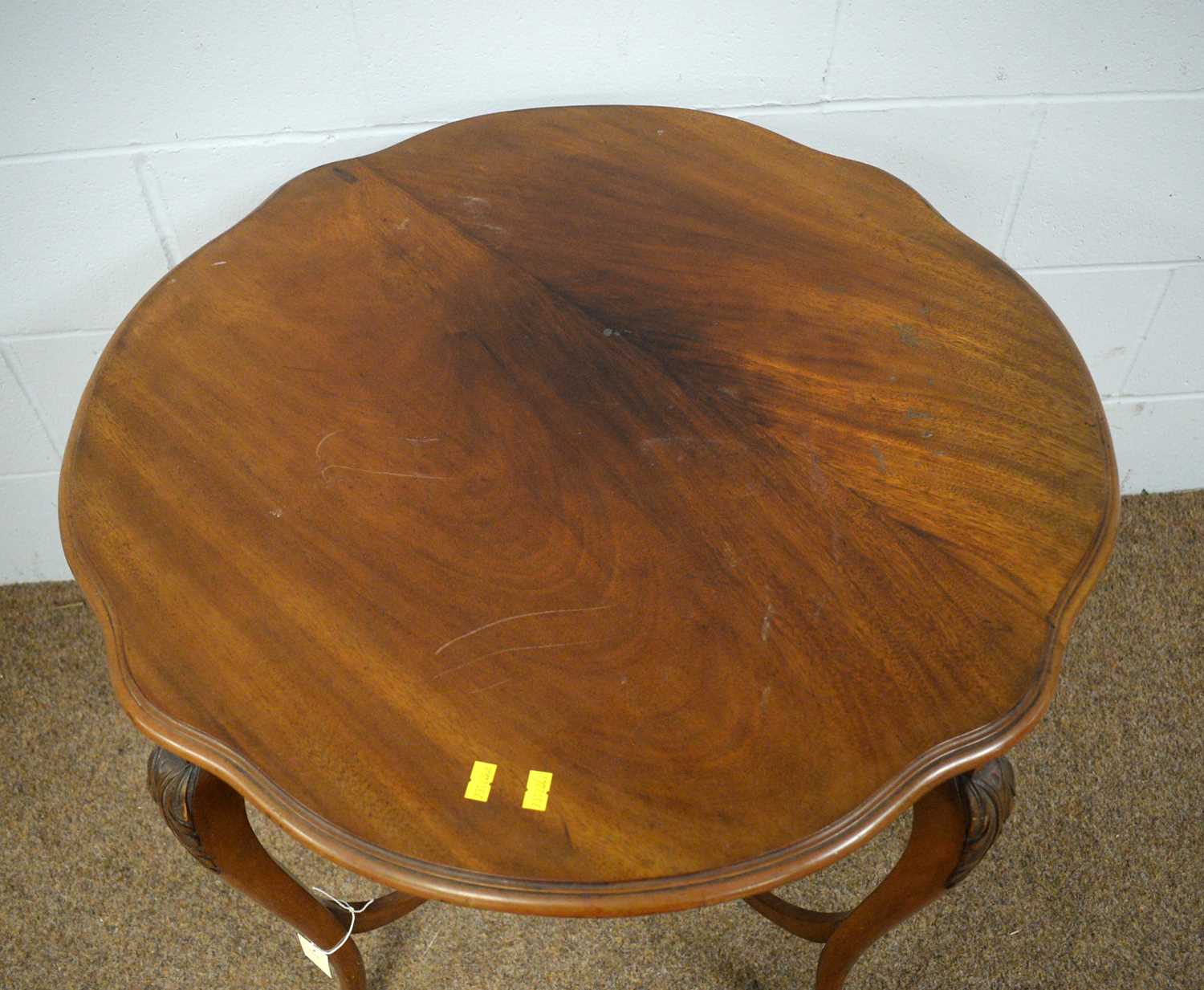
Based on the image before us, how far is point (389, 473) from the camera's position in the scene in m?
0.82

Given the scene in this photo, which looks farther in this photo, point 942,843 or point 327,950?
point 327,950

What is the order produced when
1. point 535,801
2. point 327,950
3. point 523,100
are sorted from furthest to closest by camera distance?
1. point 523,100
2. point 327,950
3. point 535,801

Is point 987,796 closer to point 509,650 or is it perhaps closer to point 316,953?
point 509,650

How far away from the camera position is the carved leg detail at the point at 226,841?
0.75 m

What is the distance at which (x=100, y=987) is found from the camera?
1198mm

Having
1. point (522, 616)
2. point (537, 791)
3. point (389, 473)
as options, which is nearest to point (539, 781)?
point (537, 791)

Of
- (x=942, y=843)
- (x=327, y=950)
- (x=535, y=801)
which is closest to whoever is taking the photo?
(x=535, y=801)

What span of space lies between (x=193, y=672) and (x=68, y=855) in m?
0.81

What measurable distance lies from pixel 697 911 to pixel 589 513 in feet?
2.22

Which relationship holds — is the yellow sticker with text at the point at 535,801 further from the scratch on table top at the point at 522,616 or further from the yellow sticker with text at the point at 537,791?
the scratch on table top at the point at 522,616

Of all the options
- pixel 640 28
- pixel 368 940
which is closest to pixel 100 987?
pixel 368 940

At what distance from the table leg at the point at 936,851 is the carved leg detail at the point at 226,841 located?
497 millimetres

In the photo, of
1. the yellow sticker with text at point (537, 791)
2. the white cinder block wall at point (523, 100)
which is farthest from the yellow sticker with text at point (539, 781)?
the white cinder block wall at point (523, 100)

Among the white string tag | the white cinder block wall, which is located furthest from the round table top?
the white string tag
